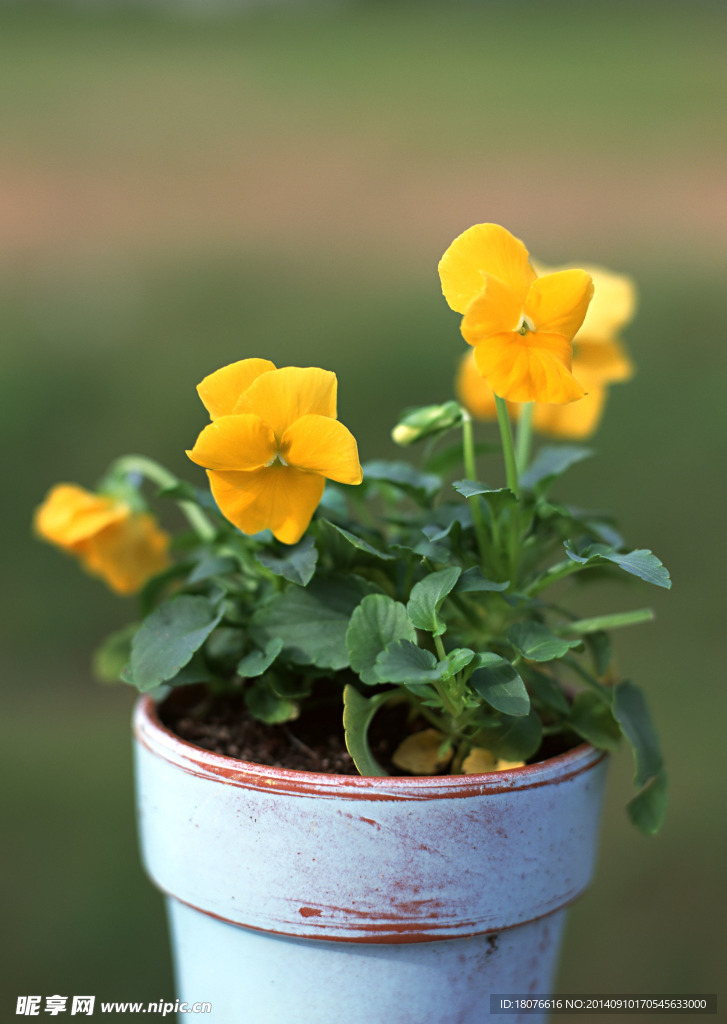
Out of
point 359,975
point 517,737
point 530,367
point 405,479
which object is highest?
point 530,367

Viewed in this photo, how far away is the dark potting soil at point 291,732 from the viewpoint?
629 mm

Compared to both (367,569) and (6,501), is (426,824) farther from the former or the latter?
(6,501)

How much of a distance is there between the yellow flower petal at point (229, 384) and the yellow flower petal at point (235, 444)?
21mm

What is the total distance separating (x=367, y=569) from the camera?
66 cm

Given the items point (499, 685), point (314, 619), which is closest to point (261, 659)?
point (314, 619)

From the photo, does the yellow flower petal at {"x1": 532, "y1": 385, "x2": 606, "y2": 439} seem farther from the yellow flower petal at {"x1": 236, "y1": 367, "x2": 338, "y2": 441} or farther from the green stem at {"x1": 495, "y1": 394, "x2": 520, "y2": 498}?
the yellow flower petal at {"x1": 236, "y1": 367, "x2": 338, "y2": 441}

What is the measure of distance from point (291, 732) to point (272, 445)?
0.70 ft

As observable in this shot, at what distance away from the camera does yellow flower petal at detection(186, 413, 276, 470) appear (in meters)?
0.53

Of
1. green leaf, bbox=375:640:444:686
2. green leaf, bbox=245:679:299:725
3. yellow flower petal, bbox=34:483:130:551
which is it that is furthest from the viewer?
yellow flower petal, bbox=34:483:130:551

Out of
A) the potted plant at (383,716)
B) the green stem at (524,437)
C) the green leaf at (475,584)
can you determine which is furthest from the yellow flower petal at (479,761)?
the green stem at (524,437)

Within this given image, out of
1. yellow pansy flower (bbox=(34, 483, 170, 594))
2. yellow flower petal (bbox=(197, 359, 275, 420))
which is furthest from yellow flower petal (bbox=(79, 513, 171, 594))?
yellow flower petal (bbox=(197, 359, 275, 420))

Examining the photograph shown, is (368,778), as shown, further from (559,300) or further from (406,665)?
(559,300)

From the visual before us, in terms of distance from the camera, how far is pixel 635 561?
0.55 m

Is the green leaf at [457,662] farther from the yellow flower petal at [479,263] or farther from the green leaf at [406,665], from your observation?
the yellow flower petal at [479,263]
